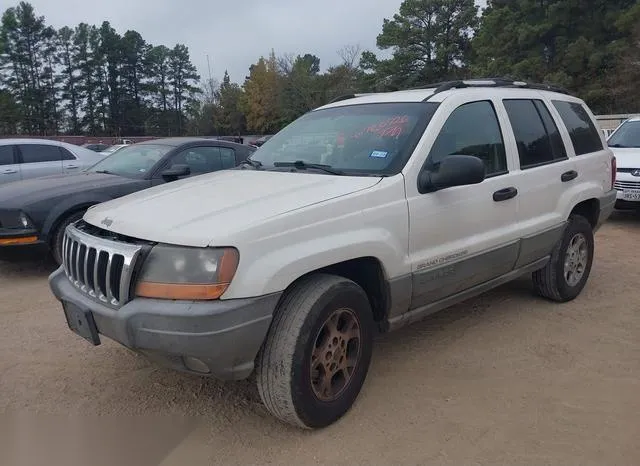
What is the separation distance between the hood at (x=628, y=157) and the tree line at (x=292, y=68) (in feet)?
79.8

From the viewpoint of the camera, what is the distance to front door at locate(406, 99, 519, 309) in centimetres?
345

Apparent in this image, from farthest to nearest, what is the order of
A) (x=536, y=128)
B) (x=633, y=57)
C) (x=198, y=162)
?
(x=633, y=57) < (x=198, y=162) < (x=536, y=128)

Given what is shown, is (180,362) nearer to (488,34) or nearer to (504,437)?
(504,437)

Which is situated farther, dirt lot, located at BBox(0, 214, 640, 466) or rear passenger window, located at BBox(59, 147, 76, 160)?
rear passenger window, located at BBox(59, 147, 76, 160)

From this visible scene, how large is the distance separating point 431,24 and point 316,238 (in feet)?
166

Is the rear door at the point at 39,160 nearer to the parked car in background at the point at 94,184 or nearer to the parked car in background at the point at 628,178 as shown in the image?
the parked car in background at the point at 94,184

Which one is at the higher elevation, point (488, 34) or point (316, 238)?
point (488, 34)

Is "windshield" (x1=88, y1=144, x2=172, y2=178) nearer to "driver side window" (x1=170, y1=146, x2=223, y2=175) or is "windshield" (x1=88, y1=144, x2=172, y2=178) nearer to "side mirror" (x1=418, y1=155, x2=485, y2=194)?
"driver side window" (x1=170, y1=146, x2=223, y2=175)

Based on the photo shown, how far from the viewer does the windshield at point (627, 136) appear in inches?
379

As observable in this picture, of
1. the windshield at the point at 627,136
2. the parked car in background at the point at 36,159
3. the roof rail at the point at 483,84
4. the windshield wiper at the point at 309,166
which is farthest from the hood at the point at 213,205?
the windshield at the point at 627,136

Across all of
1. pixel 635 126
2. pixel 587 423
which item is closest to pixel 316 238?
pixel 587 423

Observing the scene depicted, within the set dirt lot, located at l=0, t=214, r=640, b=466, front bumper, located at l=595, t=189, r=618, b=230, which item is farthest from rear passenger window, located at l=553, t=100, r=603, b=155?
dirt lot, located at l=0, t=214, r=640, b=466

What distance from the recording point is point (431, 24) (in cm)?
4916

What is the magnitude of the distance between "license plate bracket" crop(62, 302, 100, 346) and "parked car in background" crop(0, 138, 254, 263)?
9.87ft
